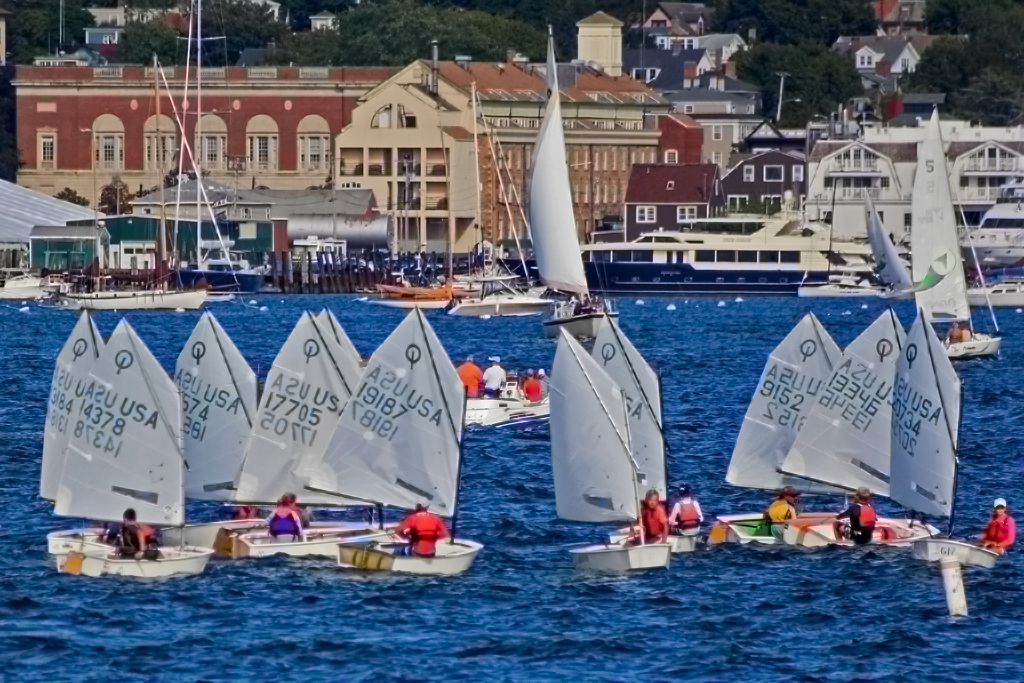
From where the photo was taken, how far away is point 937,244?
8338cm

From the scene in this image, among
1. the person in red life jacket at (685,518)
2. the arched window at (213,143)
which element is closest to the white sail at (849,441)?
the person in red life jacket at (685,518)

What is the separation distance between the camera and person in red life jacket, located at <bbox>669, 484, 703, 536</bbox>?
38156mm

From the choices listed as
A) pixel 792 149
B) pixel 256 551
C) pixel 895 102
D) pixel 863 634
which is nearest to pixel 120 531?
pixel 256 551

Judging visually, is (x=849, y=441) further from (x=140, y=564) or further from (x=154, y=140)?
(x=154, y=140)

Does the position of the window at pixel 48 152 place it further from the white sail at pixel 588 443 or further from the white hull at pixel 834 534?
the white hull at pixel 834 534

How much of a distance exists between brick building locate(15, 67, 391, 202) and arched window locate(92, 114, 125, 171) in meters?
0.07

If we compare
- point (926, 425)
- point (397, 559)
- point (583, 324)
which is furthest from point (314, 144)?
point (397, 559)

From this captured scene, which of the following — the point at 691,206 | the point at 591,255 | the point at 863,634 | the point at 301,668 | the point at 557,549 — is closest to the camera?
the point at 301,668

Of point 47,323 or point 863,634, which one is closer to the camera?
point 863,634

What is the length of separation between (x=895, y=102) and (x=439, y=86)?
50.3 meters

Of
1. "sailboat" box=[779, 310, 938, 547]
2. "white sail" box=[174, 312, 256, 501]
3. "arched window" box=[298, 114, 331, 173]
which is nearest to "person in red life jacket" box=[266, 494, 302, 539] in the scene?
"white sail" box=[174, 312, 256, 501]

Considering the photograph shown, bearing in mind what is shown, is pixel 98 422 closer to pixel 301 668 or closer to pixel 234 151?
pixel 301 668

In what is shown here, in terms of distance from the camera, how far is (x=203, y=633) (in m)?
32.7

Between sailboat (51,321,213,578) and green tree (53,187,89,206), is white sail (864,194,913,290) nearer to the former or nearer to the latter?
green tree (53,187,89,206)
